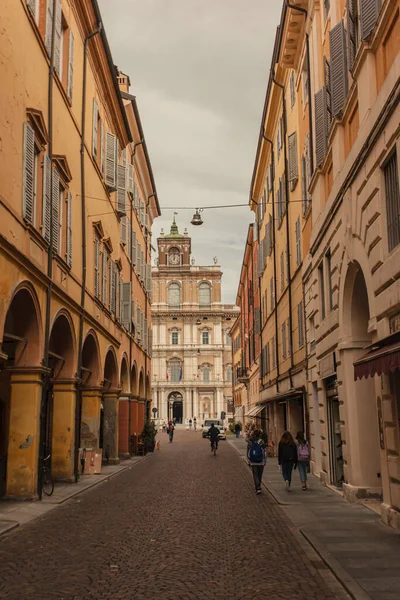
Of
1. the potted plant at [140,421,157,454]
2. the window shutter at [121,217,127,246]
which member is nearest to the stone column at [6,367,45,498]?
the window shutter at [121,217,127,246]

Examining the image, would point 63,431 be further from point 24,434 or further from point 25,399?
point 25,399

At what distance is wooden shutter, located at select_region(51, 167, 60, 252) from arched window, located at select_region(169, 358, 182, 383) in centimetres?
7930

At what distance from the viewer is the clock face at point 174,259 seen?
98.2 meters

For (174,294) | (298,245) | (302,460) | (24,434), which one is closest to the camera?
(24,434)

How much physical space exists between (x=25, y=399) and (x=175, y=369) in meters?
81.5

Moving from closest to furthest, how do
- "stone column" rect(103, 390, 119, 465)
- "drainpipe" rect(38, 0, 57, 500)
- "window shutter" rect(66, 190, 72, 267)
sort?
"drainpipe" rect(38, 0, 57, 500) → "window shutter" rect(66, 190, 72, 267) → "stone column" rect(103, 390, 119, 465)

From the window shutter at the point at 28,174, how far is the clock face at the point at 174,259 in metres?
83.5

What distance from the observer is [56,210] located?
56.1ft

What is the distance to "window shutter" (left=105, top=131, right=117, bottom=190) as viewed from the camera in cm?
2478

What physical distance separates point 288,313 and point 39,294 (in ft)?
44.1

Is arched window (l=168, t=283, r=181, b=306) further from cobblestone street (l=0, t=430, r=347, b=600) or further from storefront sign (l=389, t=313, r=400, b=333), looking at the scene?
storefront sign (l=389, t=313, r=400, b=333)

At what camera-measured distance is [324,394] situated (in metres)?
17.8

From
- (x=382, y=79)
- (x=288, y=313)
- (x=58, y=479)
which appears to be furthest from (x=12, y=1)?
(x=288, y=313)

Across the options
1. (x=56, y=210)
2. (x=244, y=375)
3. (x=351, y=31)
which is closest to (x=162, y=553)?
(x=351, y=31)
